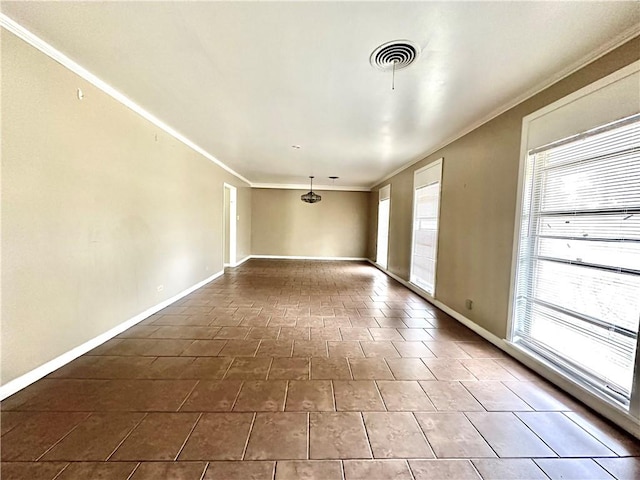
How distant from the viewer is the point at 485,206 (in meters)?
3.21

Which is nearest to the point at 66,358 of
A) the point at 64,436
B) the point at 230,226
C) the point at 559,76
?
the point at 64,436

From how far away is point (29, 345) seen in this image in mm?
2043

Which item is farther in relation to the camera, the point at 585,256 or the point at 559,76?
the point at 559,76

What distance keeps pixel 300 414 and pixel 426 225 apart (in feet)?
13.2

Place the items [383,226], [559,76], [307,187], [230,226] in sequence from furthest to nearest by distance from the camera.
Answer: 1. [307,187]
2. [383,226]
3. [230,226]
4. [559,76]

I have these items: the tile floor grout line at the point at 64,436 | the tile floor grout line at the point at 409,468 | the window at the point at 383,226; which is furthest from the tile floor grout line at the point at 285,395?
the window at the point at 383,226

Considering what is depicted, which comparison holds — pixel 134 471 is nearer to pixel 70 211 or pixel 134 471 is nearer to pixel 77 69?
pixel 70 211

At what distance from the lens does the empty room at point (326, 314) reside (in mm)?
1586

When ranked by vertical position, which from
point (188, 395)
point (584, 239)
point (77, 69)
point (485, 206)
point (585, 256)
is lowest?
point (188, 395)

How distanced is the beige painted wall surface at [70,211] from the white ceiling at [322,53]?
1.10ft

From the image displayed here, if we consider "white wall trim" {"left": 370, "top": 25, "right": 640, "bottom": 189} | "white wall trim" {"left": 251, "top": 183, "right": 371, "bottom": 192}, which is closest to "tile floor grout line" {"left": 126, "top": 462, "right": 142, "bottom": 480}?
"white wall trim" {"left": 370, "top": 25, "right": 640, "bottom": 189}

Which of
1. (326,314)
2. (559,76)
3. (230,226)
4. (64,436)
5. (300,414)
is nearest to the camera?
(64,436)

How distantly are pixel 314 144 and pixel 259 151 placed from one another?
3.70 feet

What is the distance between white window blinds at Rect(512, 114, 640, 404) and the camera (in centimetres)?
179
